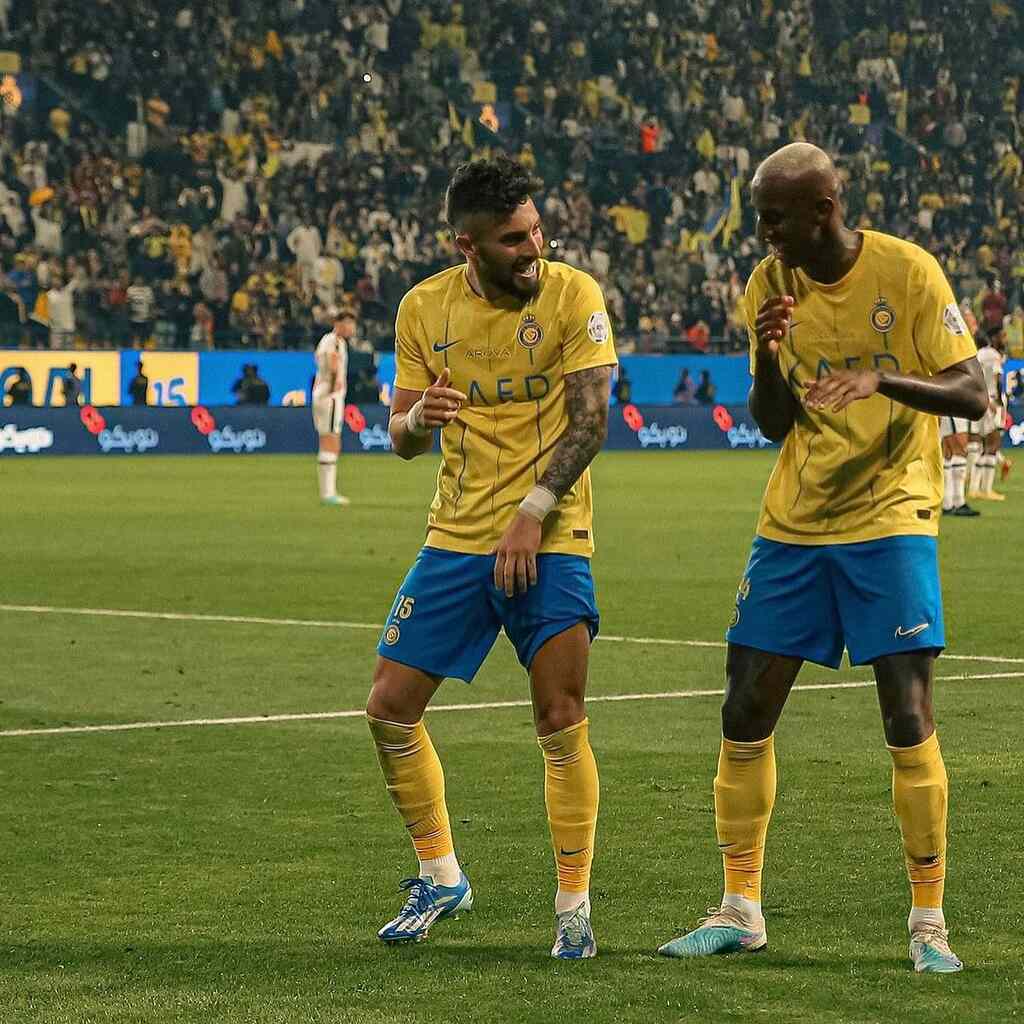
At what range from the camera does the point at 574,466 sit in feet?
18.3

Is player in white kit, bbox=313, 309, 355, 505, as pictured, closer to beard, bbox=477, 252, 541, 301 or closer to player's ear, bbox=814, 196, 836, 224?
beard, bbox=477, 252, 541, 301

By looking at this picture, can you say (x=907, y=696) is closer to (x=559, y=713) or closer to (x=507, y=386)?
(x=559, y=713)

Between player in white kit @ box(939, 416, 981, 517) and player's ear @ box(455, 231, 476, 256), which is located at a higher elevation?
player's ear @ box(455, 231, 476, 256)

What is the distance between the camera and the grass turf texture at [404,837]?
5078 mm

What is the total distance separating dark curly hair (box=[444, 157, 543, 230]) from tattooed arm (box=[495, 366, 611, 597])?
1.59ft

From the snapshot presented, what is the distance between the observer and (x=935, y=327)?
5.34 meters

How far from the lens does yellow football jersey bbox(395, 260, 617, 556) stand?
564 centimetres

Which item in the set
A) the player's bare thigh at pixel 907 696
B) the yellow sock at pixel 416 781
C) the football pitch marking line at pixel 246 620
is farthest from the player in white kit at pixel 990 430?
the player's bare thigh at pixel 907 696

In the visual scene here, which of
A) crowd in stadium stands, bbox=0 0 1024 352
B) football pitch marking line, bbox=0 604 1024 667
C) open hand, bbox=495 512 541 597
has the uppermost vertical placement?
crowd in stadium stands, bbox=0 0 1024 352

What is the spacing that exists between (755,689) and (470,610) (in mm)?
789

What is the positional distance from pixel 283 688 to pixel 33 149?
27.0 m

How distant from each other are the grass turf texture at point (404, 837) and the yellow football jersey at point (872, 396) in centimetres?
111

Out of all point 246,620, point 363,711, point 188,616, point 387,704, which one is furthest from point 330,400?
point 387,704

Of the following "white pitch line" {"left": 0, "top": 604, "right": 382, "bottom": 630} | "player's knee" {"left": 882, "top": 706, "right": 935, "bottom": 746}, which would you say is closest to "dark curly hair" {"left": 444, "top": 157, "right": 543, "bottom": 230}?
"player's knee" {"left": 882, "top": 706, "right": 935, "bottom": 746}
